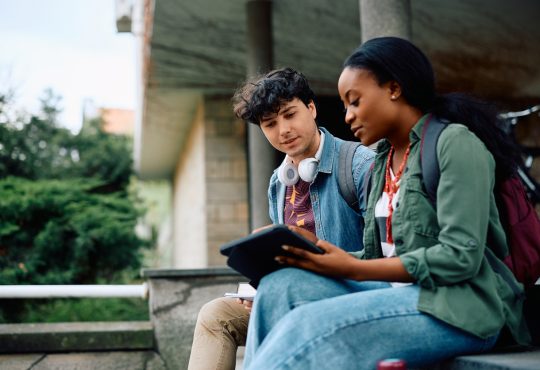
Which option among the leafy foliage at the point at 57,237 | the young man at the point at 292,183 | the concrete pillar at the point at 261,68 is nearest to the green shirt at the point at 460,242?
the young man at the point at 292,183

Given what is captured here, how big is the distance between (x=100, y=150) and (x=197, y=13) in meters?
3.03

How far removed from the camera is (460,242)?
6.72 ft

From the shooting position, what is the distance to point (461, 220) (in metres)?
2.05

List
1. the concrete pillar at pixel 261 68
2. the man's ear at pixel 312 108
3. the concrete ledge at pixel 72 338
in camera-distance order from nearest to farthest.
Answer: the man's ear at pixel 312 108 → the concrete ledge at pixel 72 338 → the concrete pillar at pixel 261 68

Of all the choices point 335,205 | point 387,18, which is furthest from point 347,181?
point 387,18

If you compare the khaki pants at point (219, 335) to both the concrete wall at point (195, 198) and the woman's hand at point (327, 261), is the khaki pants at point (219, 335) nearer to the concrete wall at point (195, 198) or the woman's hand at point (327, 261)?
the woman's hand at point (327, 261)

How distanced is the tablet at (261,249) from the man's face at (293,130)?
913mm

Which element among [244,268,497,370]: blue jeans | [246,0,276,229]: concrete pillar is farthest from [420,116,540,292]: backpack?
[246,0,276,229]: concrete pillar

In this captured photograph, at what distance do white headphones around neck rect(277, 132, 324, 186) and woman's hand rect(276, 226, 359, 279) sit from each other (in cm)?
92

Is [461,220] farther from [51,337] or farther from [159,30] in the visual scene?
[159,30]

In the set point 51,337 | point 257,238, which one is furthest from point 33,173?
point 257,238

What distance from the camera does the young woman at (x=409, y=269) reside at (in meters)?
2.05

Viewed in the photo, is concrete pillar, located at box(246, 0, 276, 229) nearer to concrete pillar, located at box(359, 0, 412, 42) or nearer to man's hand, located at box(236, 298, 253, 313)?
concrete pillar, located at box(359, 0, 412, 42)

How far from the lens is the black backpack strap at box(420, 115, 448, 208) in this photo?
2.18 metres
